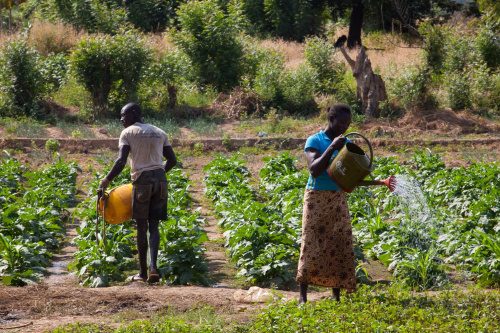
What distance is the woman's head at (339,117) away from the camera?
4641mm

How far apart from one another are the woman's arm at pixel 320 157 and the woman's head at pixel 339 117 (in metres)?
0.21

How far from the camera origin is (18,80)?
16109 millimetres

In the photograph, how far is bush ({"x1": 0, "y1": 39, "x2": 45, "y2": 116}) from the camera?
1598 cm

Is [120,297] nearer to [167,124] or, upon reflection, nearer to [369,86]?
[167,124]

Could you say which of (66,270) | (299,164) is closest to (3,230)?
(66,270)

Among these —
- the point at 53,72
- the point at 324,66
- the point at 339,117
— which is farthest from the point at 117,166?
the point at 53,72

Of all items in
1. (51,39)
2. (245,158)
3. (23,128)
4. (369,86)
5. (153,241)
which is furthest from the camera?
(51,39)

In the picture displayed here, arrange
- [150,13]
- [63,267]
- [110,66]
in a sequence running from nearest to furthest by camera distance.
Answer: [63,267] < [110,66] < [150,13]

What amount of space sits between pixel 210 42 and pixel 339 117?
13.7 metres

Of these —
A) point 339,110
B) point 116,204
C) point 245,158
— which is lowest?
point 245,158

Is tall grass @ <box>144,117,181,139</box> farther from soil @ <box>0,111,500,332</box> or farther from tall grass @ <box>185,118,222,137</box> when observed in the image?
soil @ <box>0,111,500,332</box>

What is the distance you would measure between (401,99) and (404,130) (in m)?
1.61

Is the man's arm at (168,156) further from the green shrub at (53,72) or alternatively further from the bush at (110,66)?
the green shrub at (53,72)

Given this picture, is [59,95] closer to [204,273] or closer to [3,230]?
[3,230]
